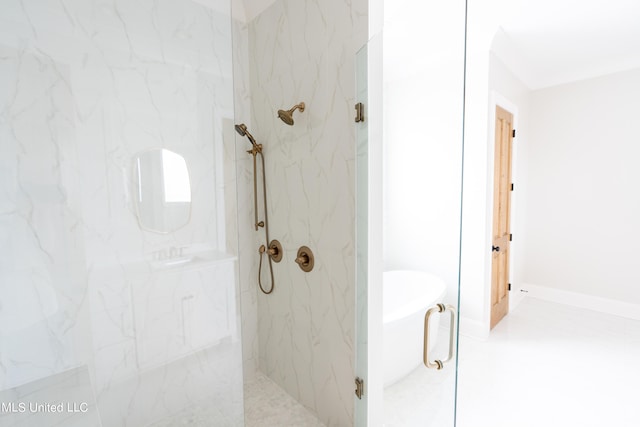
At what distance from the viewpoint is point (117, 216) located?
51.1 inches

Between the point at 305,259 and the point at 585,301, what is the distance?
4084mm

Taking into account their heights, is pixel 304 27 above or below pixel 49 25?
above

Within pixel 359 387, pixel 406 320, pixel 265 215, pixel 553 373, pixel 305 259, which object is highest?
pixel 265 215

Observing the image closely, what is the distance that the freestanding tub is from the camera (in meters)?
1.09

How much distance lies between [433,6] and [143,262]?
1.70 metres

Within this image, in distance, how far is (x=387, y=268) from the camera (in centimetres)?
134

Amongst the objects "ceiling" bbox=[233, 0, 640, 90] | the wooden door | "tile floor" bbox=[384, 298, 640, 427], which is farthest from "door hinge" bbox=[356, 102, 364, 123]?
the wooden door

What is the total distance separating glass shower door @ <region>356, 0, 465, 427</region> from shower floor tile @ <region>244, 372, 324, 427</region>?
46 centimetres

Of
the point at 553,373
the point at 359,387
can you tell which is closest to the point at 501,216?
the point at 553,373

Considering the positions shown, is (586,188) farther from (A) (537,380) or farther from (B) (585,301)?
(A) (537,380)

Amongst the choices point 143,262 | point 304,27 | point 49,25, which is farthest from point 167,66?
point 143,262

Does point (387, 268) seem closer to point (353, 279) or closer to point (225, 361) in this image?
point (353, 279)

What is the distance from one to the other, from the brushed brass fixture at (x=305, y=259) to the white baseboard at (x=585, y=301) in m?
3.90
